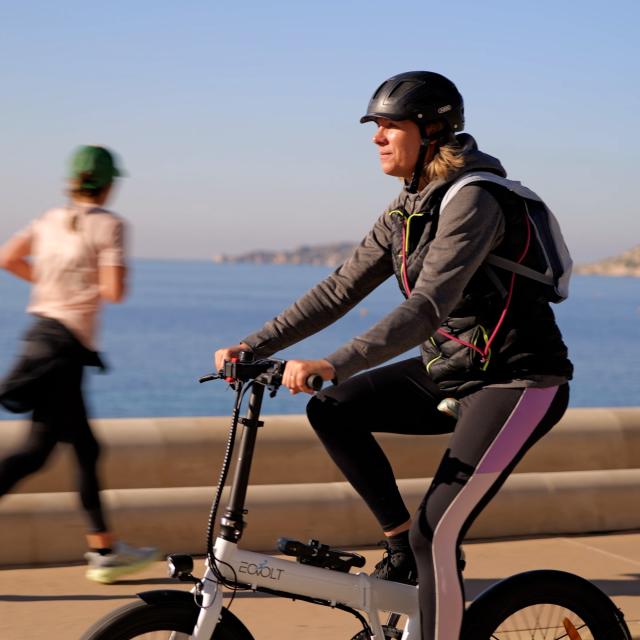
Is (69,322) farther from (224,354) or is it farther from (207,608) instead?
(207,608)

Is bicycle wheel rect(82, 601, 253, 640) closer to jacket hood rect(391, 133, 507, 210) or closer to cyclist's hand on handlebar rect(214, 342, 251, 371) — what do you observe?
cyclist's hand on handlebar rect(214, 342, 251, 371)

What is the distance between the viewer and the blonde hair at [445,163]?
11.4ft

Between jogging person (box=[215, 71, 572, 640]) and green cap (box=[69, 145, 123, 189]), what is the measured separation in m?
1.66

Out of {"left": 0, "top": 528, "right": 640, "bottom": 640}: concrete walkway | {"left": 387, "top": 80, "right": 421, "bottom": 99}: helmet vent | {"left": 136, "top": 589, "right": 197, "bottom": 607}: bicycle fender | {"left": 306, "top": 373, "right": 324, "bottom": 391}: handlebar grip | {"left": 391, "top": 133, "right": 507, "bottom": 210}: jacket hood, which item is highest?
{"left": 387, "top": 80, "right": 421, "bottom": 99}: helmet vent

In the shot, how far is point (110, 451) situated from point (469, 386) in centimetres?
284

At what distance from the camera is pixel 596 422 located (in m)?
6.96

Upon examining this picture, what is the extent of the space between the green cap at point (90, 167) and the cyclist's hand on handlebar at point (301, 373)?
7.66 ft

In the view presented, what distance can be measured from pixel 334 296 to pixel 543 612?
41.8 inches

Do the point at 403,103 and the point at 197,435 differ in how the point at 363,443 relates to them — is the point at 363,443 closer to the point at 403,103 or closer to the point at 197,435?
the point at 403,103

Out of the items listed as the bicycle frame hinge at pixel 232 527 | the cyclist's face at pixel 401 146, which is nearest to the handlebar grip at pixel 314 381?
the bicycle frame hinge at pixel 232 527

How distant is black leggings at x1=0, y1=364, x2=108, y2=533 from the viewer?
501 centimetres

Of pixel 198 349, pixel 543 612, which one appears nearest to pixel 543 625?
pixel 543 612

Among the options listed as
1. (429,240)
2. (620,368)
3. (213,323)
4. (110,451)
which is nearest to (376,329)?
(429,240)

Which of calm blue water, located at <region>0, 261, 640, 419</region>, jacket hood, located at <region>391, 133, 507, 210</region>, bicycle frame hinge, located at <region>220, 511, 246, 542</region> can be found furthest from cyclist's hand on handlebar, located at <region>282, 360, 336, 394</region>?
calm blue water, located at <region>0, 261, 640, 419</region>
